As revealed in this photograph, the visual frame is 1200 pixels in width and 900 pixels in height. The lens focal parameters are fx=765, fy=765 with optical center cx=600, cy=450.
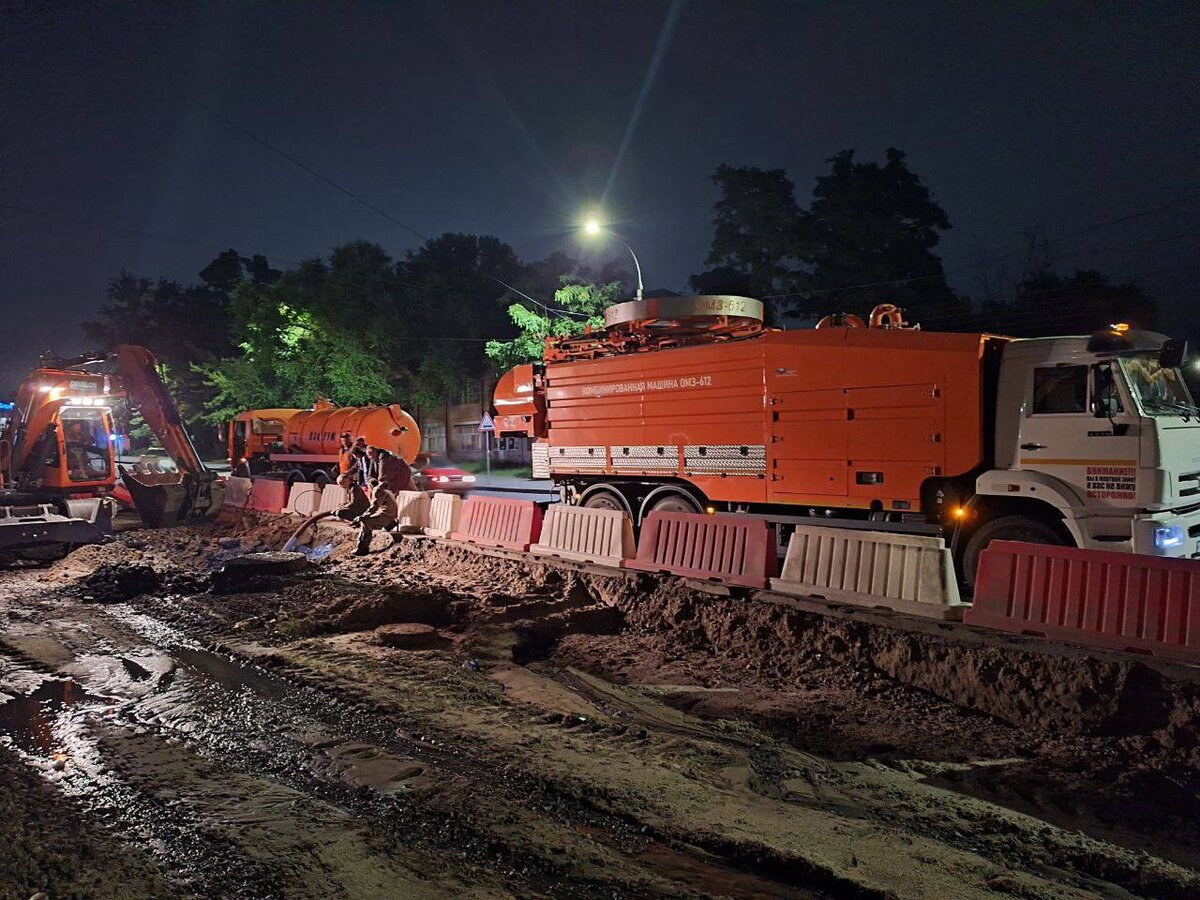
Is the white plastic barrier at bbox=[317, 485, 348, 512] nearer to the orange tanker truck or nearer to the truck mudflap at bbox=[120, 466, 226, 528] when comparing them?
the truck mudflap at bbox=[120, 466, 226, 528]

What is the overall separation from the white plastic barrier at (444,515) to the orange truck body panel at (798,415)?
244 cm

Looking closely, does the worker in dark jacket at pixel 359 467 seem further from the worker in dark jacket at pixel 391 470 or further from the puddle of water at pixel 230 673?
the puddle of water at pixel 230 673

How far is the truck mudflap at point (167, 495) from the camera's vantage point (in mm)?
16875

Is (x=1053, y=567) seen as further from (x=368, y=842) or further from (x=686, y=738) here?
(x=368, y=842)

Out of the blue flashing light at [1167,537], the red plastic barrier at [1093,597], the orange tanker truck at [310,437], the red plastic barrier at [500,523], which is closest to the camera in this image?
the red plastic barrier at [1093,597]

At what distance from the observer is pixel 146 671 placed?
6.94 m

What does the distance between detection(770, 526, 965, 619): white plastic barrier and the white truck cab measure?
156 centimetres

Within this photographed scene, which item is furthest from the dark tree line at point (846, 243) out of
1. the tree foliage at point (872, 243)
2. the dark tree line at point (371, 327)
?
the dark tree line at point (371, 327)

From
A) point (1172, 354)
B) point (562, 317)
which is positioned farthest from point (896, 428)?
point (562, 317)

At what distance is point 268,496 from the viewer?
1820cm

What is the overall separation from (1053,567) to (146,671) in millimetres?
7967

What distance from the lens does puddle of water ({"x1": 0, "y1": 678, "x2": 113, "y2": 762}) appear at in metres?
5.24

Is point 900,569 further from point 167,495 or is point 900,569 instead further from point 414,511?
point 167,495

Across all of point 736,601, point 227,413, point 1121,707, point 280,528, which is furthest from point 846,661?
point 227,413
